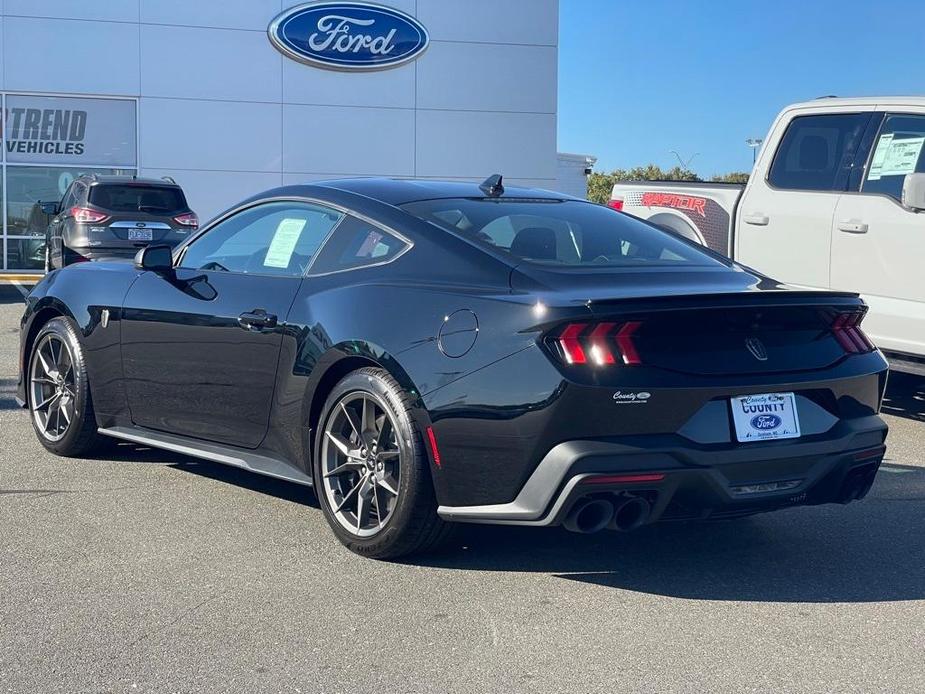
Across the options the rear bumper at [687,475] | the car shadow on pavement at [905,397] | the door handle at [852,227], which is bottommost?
the car shadow on pavement at [905,397]

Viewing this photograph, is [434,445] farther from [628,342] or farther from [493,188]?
[493,188]

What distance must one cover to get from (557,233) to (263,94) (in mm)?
19568

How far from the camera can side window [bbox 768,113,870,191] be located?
27.3ft

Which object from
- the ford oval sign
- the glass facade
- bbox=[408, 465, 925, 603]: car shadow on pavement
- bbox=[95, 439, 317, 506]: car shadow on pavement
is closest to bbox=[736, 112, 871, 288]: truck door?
bbox=[408, 465, 925, 603]: car shadow on pavement

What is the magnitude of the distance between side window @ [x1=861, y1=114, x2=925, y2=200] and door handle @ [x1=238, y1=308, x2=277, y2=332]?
4644mm

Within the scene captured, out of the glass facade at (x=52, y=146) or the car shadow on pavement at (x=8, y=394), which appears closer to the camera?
the car shadow on pavement at (x=8, y=394)

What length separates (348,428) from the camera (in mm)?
4785

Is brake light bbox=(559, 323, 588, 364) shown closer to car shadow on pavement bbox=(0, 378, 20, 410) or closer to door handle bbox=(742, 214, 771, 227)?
door handle bbox=(742, 214, 771, 227)

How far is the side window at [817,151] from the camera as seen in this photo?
27.3 ft

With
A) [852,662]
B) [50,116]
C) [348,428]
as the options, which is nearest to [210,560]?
[348,428]

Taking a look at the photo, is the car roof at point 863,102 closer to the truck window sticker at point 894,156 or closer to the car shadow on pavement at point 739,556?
the truck window sticker at point 894,156

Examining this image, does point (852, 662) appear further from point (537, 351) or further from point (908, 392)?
point (908, 392)

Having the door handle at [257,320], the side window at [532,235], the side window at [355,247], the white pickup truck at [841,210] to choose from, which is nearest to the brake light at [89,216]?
the white pickup truck at [841,210]

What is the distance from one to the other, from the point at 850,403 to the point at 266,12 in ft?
68.2
